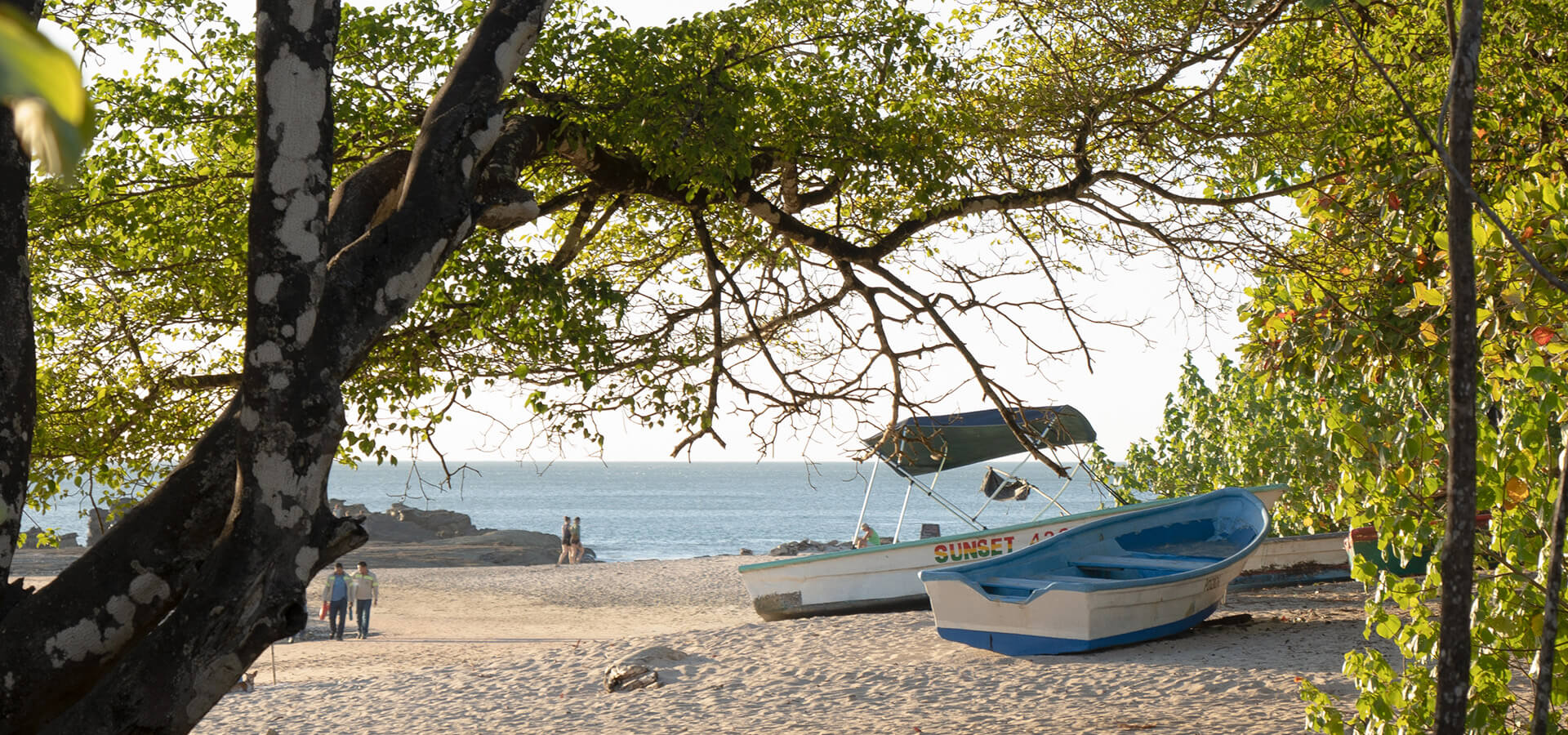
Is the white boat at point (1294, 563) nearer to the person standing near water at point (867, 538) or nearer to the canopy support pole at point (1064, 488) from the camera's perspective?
the canopy support pole at point (1064, 488)

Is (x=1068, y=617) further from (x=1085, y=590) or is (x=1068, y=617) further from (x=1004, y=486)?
(x=1004, y=486)

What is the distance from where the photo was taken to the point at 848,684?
9.27m

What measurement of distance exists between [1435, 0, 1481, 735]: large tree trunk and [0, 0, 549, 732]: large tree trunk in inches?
115

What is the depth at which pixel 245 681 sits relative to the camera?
11562 millimetres

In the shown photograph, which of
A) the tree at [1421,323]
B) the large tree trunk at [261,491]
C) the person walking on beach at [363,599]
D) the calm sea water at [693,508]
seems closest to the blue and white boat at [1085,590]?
the tree at [1421,323]

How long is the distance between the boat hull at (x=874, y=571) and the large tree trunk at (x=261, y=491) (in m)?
10.6

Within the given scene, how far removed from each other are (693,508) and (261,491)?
89.7m

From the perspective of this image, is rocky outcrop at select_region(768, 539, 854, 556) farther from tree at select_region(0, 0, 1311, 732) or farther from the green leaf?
the green leaf

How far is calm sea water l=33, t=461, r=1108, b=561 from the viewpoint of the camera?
60.3 metres

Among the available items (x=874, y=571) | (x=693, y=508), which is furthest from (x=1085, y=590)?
(x=693, y=508)

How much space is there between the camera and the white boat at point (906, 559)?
1366 centimetres

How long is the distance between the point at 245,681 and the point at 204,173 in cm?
745

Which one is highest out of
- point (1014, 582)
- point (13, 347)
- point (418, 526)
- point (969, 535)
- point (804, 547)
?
point (13, 347)

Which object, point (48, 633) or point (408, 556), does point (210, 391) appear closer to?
point (48, 633)
